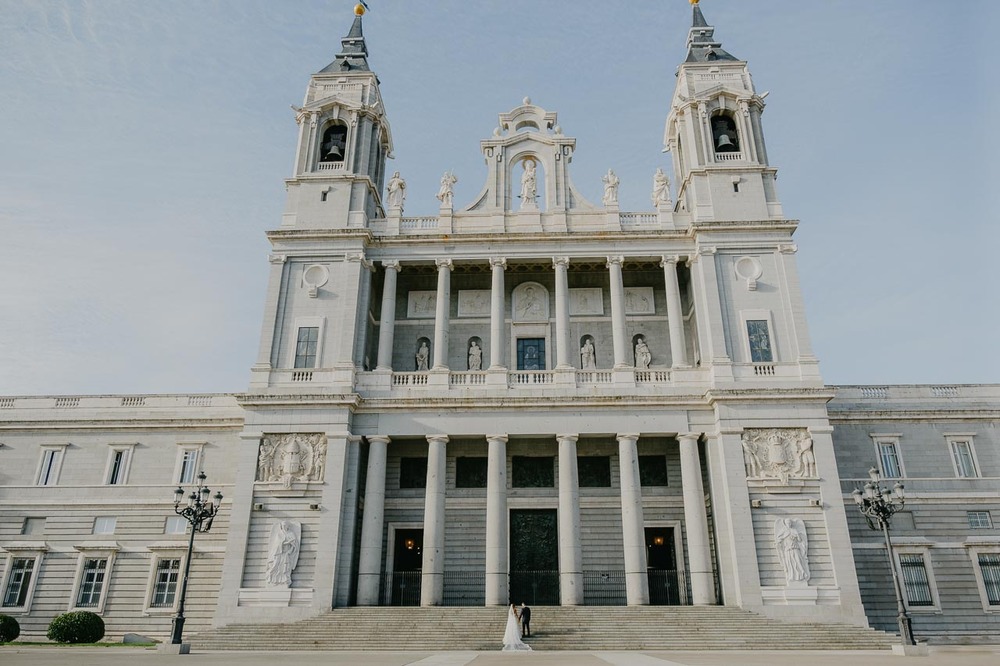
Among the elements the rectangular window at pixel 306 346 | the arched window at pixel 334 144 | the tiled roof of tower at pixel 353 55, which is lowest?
the rectangular window at pixel 306 346

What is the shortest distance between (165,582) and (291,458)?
895 cm

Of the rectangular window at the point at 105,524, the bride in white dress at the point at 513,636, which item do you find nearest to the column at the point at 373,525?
the bride in white dress at the point at 513,636

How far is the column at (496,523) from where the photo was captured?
2577 cm

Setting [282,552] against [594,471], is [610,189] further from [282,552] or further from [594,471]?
[282,552]

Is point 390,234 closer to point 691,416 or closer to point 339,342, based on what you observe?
point 339,342

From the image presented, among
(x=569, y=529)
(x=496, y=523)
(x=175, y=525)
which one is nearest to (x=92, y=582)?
(x=175, y=525)

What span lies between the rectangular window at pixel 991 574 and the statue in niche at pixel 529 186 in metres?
24.8

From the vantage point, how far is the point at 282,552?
85.0 feet

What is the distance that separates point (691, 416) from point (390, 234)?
51.5ft

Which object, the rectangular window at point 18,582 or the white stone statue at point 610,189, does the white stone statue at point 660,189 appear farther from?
the rectangular window at point 18,582

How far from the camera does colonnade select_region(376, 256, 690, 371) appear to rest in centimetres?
2967

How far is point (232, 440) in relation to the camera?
3198 centimetres

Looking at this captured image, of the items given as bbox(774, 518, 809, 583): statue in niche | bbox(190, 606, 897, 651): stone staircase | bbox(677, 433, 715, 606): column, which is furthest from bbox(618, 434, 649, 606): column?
bbox(774, 518, 809, 583): statue in niche

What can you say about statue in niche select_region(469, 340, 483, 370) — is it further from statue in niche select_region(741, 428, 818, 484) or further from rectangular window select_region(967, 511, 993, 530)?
rectangular window select_region(967, 511, 993, 530)
